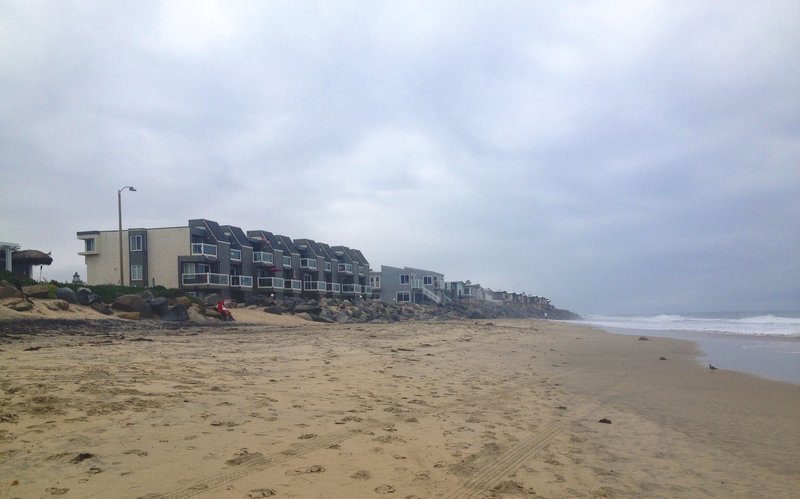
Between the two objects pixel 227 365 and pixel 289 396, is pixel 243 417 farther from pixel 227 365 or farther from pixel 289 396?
pixel 227 365

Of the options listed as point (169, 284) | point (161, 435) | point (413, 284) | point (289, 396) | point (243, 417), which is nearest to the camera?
point (161, 435)

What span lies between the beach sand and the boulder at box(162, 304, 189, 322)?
1456cm

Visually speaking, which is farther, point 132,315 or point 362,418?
point 132,315

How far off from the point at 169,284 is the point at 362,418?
154 feet

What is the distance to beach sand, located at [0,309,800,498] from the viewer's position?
4.64 m

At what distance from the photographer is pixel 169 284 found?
Answer: 4878 cm

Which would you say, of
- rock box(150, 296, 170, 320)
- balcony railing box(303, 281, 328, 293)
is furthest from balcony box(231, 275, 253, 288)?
rock box(150, 296, 170, 320)

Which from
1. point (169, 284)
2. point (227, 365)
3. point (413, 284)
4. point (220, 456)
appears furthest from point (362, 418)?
point (413, 284)

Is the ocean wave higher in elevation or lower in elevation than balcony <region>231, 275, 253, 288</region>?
lower

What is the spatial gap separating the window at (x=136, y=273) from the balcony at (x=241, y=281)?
8.53 m

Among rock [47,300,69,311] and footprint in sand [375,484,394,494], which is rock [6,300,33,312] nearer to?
rock [47,300,69,311]

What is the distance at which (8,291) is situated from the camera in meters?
20.4

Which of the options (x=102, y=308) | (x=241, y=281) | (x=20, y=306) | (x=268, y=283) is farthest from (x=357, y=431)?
(x=268, y=283)

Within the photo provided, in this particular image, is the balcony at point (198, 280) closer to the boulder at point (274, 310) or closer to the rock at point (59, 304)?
the boulder at point (274, 310)
